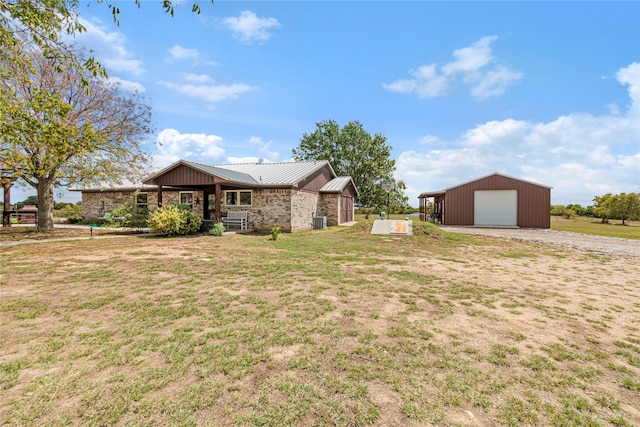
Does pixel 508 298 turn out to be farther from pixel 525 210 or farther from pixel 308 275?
pixel 525 210

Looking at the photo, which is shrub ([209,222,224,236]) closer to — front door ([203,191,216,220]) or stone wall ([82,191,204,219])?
front door ([203,191,216,220])

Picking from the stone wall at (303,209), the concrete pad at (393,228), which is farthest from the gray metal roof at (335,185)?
the concrete pad at (393,228)

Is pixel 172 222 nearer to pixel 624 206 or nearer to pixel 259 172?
pixel 259 172

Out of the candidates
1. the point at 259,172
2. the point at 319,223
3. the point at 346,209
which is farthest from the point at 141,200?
the point at 346,209

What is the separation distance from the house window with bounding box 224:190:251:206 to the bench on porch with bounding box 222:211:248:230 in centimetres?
68

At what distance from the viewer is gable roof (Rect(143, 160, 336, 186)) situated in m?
15.8

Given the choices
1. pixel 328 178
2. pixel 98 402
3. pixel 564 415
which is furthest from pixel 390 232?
pixel 98 402

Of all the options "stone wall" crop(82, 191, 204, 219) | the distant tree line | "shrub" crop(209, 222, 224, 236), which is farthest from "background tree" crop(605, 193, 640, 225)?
"stone wall" crop(82, 191, 204, 219)

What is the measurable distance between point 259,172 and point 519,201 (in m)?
20.9

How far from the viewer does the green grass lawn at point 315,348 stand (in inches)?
93.4

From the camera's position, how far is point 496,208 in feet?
77.5

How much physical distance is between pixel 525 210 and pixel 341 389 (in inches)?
1030

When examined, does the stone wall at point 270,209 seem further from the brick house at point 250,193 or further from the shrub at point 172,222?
the shrub at point 172,222

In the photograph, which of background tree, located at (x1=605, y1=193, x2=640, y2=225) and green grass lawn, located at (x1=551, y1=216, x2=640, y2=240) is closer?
green grass lawn, located at (x1=551, y1=216, x2=640, y2=240)
